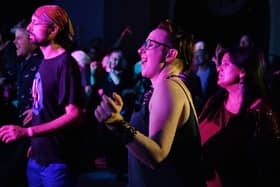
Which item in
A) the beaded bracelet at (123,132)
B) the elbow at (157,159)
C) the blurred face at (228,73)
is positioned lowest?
the blurred face at (228,73)

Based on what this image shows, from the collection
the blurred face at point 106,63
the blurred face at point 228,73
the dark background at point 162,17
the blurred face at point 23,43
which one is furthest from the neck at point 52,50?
the dark background at point 162,17

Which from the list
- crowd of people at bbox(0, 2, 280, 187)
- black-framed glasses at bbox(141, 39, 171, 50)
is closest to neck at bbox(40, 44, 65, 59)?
crowd of people at bbox(0, 2, 280, 187)

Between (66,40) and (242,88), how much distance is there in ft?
3.82

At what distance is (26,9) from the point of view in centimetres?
1072

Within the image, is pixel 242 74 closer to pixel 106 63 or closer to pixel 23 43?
pixel 23 43

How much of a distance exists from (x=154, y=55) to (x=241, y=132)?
115 cm

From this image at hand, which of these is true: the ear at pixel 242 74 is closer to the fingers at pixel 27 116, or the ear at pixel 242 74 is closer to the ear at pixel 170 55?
the ear at pixel 170 55

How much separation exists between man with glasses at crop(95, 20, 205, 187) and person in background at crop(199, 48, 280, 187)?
93 cm

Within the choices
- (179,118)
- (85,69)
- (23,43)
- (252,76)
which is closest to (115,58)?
(85,69)

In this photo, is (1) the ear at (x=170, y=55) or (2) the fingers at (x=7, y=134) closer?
(1) the ear at (x=170, y=55)

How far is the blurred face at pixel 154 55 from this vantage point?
2266 millimetres

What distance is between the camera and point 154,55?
7.48 feet

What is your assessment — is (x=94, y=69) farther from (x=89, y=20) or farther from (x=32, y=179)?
(x=32, y=179)

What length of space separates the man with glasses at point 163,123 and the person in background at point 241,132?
0.93 m
